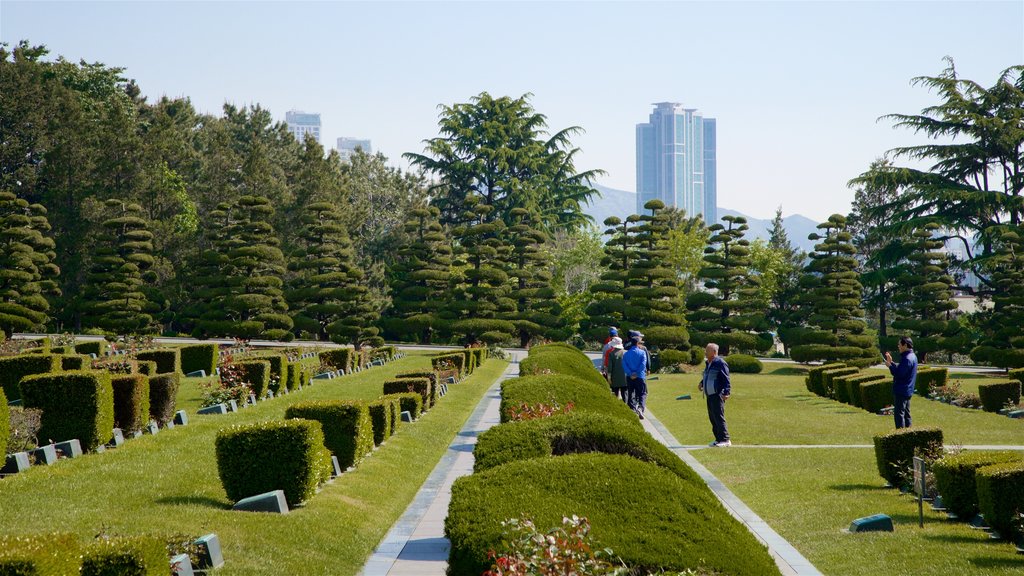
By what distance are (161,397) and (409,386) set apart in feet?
20.3

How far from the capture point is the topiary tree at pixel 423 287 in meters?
51.5

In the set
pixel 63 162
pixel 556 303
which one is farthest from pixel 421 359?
pixel 63 162

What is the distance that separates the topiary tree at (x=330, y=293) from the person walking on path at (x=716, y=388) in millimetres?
32684

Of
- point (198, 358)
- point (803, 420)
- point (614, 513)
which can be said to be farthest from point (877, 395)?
point (614, 513)

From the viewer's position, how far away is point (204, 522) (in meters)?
8.73

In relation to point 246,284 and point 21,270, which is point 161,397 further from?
point 21,270

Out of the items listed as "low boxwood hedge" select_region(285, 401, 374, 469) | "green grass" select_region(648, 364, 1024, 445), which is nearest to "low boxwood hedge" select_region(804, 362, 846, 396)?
"green grass" select_region(648, 364, 1024, 445)

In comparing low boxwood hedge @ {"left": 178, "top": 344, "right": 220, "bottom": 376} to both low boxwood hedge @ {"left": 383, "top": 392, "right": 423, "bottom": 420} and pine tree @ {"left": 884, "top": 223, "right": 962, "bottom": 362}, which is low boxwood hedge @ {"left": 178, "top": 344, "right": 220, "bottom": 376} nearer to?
low boxwood hedge @ {"left": 383, "top": 392, "right": 423, "bottom": 420}

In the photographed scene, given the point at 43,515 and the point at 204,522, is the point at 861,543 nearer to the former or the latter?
the point at 204,522

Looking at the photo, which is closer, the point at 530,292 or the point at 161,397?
the point at 161,397

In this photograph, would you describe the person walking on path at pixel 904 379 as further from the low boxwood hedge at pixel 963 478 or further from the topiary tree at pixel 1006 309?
the topiary tree at pixel 1006 309

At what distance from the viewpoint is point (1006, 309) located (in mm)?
42094

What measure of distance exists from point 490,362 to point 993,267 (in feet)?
80.0

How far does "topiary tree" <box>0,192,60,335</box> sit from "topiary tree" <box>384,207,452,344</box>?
1745 cm
